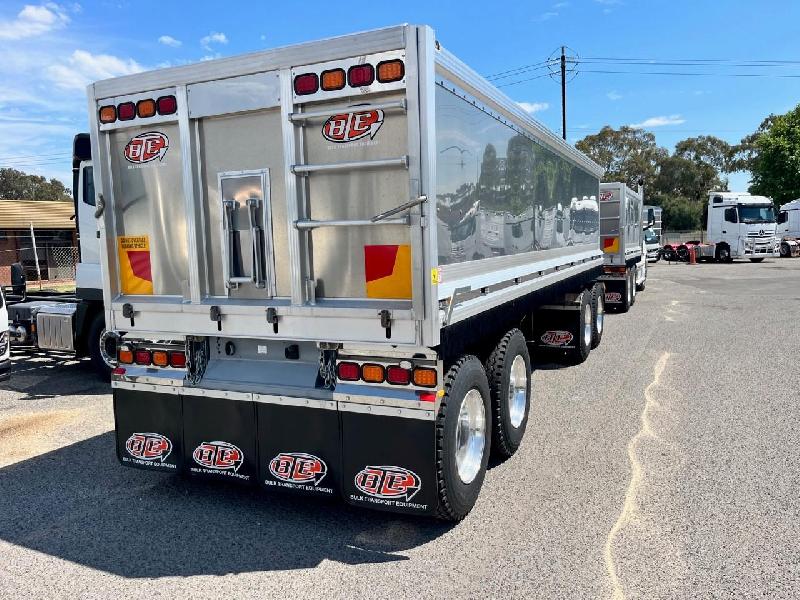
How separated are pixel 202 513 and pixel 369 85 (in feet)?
10.0

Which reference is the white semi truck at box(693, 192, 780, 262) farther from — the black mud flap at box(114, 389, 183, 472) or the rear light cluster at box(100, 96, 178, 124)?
the black mud flap at box(114, 389, 183, 472)

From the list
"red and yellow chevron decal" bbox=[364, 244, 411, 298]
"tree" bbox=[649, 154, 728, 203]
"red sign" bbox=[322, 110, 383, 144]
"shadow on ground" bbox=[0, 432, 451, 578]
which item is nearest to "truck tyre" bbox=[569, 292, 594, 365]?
"shadow on ground" bbox=[0, 432, 451, 578]

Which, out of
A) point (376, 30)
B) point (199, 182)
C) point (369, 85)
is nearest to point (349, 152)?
point (369, 85)

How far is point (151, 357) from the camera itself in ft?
14.0

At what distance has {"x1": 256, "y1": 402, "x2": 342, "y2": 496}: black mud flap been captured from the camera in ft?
12.2

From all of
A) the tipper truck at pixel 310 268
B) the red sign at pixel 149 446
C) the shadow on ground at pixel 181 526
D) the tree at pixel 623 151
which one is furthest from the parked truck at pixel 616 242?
the tree at pixel 623 151

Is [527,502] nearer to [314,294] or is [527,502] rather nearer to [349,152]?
[314,294]

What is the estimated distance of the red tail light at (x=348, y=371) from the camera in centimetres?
362

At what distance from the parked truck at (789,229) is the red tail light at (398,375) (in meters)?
39.7

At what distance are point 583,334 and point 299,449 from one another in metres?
5.85

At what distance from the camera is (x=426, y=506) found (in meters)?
3.57

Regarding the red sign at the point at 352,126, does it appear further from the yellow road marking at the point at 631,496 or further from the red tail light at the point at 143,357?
the yellow road marking at the point at 631,496

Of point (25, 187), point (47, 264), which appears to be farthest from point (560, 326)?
point (25, 187)

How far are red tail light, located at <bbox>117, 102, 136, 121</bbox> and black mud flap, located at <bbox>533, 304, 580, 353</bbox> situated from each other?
19.2ft
